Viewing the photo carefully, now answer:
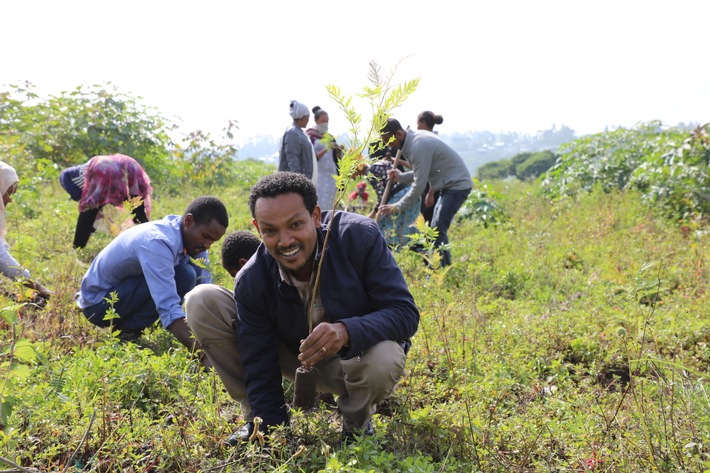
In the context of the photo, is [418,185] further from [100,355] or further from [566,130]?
[566,130]

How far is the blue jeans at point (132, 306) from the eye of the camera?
3.65 metres

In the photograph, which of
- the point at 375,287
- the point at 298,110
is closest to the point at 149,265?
the point at 375,287

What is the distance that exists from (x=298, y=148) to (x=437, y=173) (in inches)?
61.5

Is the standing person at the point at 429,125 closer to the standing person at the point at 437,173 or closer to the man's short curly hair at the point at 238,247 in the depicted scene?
the standing person at the point at 437,173

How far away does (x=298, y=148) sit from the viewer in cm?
626

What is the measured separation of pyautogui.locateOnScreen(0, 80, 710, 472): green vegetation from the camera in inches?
86.7

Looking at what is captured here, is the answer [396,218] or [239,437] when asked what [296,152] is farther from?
[239,437]

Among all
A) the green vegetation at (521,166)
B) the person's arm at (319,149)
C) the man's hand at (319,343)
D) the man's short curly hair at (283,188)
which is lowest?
the green vegetation at (521,166)

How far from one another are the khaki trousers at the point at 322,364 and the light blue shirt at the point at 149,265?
71cm

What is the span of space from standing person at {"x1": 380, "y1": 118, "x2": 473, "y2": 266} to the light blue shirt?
7.67ft

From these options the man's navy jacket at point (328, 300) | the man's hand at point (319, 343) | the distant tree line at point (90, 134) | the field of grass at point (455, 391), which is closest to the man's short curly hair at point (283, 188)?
the man's navy jacket at point (328, 300)

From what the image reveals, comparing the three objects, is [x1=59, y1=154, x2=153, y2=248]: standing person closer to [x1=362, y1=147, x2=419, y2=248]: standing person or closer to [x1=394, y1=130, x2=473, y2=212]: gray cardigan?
[x1=362, y1=147, x2=419, y2=248]: standing person

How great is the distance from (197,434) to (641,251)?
473 centimetres

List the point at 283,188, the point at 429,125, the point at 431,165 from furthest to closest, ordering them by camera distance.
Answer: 1. the point at 429,125
2. the point at 431,165
3. the point at 283,188
